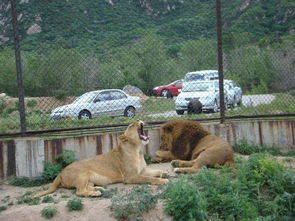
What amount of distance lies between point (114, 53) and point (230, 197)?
16.2ft

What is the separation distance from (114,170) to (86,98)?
2.43m

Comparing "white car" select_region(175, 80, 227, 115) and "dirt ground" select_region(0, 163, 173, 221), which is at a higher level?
"white car" select_region(175, 80, 227, 115)

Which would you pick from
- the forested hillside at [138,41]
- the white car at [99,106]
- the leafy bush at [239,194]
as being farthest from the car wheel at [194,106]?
the leafy bush at [239,194]

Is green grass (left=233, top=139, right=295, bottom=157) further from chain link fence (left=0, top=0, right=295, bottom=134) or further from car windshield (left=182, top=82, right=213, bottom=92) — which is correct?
car windshield (left=182, top=82, right=213, bottom=92)

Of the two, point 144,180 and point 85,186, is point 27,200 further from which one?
point 144,180

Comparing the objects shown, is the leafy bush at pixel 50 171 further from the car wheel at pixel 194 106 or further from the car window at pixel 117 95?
the car wheel at pixel 194 106

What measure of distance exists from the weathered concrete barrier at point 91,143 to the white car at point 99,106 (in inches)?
37.1

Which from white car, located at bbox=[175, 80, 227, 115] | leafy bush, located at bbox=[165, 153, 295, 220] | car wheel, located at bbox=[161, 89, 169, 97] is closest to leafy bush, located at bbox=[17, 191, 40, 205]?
leafy bush, located at bbox=[165, 153, 295, 220]

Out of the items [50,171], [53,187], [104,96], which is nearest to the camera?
[53,187]

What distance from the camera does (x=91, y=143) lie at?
9.59 m

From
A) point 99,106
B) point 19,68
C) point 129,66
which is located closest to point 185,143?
point 99,106

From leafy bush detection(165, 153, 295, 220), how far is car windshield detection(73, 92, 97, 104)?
3.44 metres

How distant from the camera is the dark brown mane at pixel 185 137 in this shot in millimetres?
9711

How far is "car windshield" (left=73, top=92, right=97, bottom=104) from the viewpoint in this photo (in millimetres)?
10716
